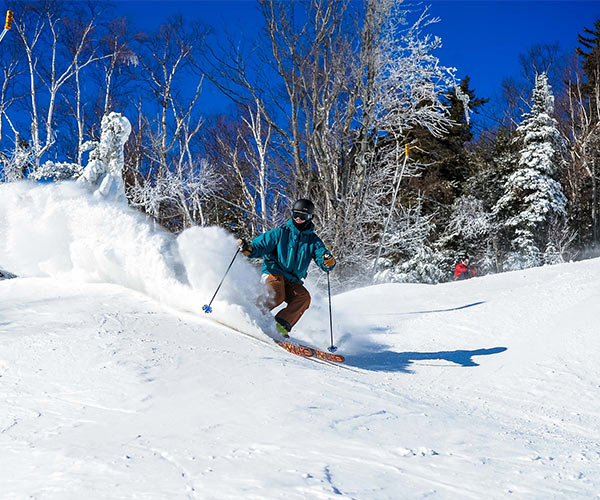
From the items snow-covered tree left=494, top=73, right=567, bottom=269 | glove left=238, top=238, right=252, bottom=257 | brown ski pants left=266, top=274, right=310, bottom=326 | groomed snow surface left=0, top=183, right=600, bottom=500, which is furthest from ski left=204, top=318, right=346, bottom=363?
snow-covered tree left=494, top=73, right=567, bottom=269

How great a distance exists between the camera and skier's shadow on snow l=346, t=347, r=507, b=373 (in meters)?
5.52

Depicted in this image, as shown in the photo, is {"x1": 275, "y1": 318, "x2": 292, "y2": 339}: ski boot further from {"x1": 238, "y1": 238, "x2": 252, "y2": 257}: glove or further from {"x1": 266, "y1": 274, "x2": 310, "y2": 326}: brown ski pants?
{"x1": 238, "y1": 238, "x2": 252, "y2": 257}: glove

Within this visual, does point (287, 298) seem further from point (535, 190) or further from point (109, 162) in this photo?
point (535, 190)

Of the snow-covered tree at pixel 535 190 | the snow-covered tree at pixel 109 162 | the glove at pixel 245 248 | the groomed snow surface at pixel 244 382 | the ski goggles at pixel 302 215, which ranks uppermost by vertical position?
the snow-covered tree at pixel 535 190

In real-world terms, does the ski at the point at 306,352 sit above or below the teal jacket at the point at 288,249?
below

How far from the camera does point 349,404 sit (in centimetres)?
343

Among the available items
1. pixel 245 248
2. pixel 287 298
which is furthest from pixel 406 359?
pixel 245 248

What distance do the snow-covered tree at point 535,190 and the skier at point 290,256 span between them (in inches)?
769

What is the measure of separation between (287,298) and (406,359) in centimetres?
145

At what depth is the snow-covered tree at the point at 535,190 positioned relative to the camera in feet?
77.2

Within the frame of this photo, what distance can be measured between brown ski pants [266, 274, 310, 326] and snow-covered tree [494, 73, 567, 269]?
64.3ft

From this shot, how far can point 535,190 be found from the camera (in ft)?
79.4

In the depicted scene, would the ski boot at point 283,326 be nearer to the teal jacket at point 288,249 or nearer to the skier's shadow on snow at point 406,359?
the teal jacket at point 288,249

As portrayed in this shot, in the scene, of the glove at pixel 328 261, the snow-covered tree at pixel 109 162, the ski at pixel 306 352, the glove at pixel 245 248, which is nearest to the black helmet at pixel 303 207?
the glove at pixel 328 261
